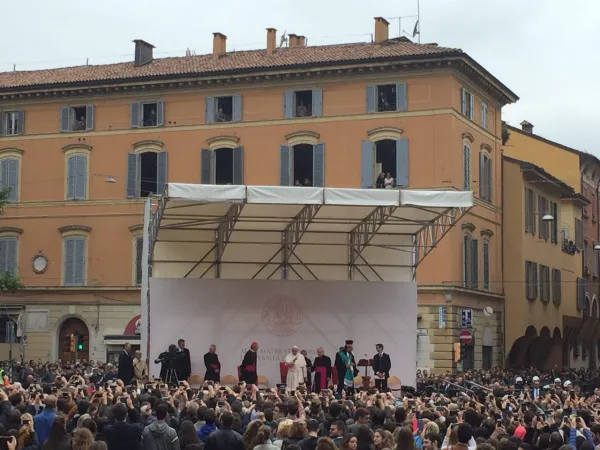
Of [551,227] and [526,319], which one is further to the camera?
[551,227]

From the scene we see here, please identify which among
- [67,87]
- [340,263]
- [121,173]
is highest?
[67,87]

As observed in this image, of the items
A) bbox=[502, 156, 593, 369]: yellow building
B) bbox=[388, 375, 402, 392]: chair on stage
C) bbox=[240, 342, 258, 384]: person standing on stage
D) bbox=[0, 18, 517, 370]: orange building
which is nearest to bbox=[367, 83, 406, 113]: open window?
bbox=[0, 18, 517, 370]: orange building

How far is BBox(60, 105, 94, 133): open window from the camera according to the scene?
148ft

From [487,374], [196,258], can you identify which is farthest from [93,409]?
[487,374]

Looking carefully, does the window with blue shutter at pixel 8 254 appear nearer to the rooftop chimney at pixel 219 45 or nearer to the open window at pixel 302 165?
the rooftop chimney at pixel 219 45

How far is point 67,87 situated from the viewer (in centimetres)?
4522

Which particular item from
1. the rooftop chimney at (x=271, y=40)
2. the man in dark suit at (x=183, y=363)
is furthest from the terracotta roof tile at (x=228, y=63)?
the man in dark suit at (x=183, y=363)

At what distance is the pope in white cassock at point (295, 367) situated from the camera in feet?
88.9

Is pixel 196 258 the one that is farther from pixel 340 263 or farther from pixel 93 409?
pixel 93 409

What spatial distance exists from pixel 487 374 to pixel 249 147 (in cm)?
1261

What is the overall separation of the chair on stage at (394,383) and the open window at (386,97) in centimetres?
1444

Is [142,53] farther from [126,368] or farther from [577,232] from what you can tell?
[126,368]

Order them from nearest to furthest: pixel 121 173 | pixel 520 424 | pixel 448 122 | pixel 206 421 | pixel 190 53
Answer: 1. pixel 206 421
2. pixel 520 424
3. pixel 448 122
4. pixel 121 173
5. pixel 190 53

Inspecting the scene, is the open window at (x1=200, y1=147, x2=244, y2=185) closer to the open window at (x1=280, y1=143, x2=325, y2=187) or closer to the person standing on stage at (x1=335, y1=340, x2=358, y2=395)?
the open window at (x1=280, y1=143, x2=325, y2=187)
